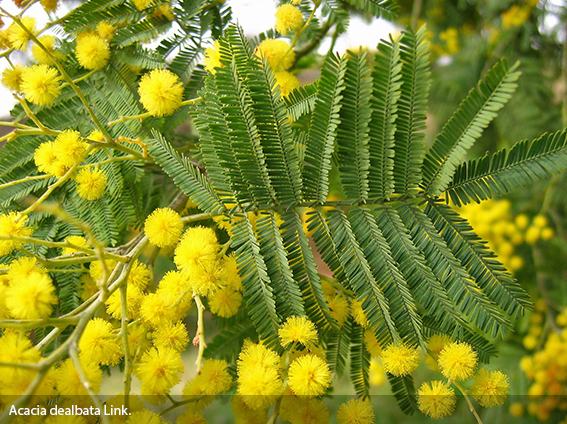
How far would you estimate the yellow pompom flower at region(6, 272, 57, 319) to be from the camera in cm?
40

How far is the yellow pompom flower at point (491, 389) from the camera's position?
1.70ft

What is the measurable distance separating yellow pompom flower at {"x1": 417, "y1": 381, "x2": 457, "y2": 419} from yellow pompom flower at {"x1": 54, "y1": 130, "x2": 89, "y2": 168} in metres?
0.57

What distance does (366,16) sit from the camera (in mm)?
1155

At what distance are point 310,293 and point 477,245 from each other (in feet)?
0.77

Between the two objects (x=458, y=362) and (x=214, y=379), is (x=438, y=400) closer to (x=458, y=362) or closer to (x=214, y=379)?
(x=458, y=362)

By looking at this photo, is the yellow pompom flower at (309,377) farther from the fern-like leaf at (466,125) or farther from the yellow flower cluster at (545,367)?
the yellow flower cluster at (545,367)

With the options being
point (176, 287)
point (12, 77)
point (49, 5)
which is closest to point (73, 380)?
point (176, 287)

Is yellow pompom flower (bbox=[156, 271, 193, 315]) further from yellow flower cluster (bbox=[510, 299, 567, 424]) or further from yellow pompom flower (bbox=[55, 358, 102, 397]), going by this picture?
yellow flower cluster (bbox=[510, 299, 567, 424])

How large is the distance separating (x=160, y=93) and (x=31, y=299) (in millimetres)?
323

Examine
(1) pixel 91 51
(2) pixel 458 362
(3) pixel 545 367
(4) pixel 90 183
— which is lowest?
(3) pixel 545 367

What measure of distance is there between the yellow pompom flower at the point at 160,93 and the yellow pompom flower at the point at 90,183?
5.1 inches

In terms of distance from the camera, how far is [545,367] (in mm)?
1192

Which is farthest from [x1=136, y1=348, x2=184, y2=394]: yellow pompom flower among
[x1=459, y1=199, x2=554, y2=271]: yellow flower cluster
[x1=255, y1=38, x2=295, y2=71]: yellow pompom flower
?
[x1=459, y1=199, x2=554, y2=271]: yellow flower cluster

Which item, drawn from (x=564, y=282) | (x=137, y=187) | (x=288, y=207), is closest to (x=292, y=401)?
(x=288, y=207)
